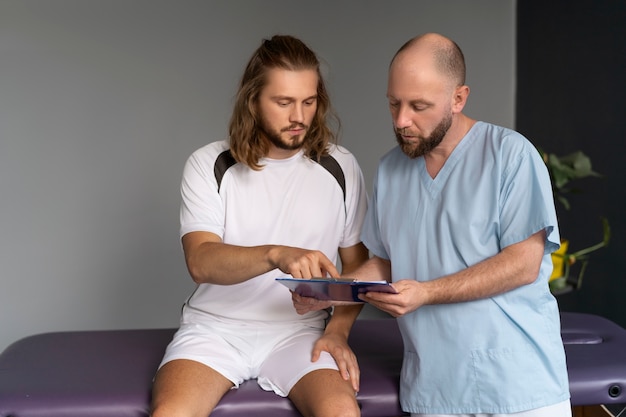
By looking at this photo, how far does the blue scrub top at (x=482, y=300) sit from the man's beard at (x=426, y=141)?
7 cm

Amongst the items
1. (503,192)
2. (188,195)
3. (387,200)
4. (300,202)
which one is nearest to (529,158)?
(503,192)

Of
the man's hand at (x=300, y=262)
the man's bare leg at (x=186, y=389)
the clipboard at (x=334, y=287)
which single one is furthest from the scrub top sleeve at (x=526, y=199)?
the man's bare leg at (x=186, y=389)

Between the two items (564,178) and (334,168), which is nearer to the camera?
(334,168)

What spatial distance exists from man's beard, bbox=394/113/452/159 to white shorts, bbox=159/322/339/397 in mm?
624

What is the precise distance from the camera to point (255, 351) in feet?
7.97

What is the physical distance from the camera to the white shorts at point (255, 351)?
7.62ft

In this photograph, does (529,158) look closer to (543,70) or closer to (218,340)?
(218,340)

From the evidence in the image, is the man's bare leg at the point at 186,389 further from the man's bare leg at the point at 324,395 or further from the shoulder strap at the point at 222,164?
the shoulder strap at the point at 222,164

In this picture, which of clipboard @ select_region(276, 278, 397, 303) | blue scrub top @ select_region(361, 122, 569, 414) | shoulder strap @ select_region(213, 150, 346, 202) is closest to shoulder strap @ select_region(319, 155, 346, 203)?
shoulder strap @ select_region(213, 150, 346, 202)

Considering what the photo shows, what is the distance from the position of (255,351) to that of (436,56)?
3.17 feet

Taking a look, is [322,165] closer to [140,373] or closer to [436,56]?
[436,56]

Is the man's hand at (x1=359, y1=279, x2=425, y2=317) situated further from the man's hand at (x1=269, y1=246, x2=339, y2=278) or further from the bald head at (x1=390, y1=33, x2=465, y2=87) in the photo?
the bald head at (x1=390, y1=33, x2=465, y2=87)

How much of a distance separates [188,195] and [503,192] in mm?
922

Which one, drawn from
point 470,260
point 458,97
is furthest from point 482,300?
point 458,97
